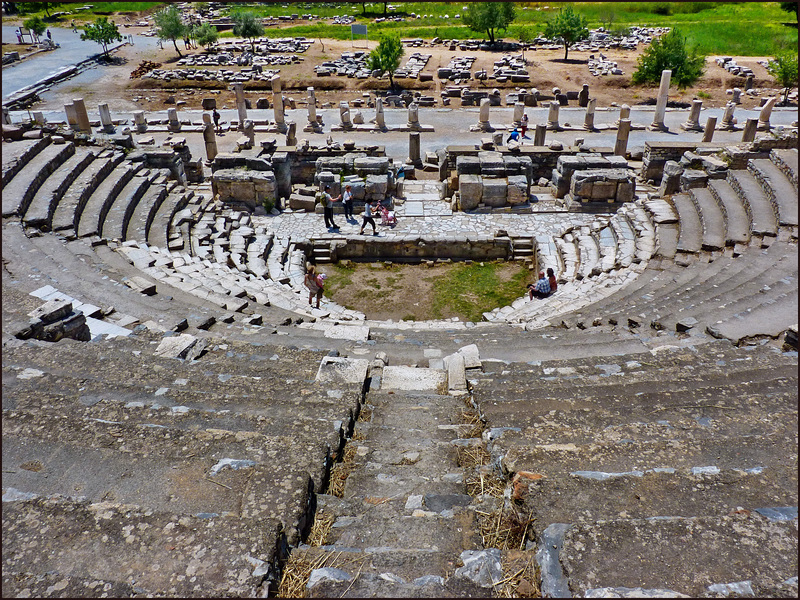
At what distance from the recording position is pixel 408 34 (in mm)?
54562

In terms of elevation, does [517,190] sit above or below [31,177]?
below

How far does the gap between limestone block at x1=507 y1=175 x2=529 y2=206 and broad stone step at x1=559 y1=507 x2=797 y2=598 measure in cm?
1521

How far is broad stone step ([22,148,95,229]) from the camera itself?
13148 millimetres

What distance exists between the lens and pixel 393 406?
20.9 feet

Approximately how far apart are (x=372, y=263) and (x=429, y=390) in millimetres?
9022

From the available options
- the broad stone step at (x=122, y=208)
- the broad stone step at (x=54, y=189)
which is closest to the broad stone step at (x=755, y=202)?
the broad stone step at (x=122, y=208)

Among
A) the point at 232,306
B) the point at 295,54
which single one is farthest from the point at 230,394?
the point at 295,54

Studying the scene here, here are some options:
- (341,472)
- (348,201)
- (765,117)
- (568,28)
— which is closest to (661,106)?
(765,117)

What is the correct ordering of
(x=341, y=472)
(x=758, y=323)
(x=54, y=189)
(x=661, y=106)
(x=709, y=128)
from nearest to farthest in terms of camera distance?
(x=341, y=472)
(x=758, y=323)
(x=54, y=189)
(x=709, y=128)
(x=661, y=106)

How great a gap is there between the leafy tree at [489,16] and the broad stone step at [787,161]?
3772 centimetres

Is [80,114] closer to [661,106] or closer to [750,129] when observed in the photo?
[661,106]

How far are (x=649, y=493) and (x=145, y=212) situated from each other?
1526 centimetres

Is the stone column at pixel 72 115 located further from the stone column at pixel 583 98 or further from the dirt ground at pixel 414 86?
the stone column at pixel 583 98

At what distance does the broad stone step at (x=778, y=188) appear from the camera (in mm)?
12812
